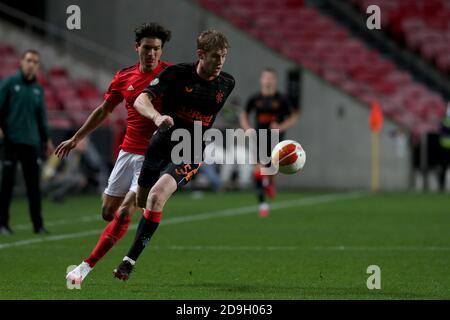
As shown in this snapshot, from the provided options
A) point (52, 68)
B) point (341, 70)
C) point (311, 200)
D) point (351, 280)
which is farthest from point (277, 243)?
point (341, 70)

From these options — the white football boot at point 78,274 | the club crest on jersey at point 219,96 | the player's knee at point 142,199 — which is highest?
the club crest on jersey at point 219,96

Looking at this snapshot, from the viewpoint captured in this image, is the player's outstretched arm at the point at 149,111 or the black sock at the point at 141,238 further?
the black sock at the point at 141,238

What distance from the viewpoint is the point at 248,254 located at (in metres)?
11.0

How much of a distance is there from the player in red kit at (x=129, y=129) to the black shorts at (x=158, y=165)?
0.34 m

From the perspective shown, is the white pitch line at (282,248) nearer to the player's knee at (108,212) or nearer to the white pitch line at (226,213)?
the white pitch line at (226,213)

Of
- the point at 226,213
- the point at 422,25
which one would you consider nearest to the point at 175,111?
the point at 226,213

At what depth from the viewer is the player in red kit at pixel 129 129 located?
8633mm

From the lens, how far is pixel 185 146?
27.9 feet

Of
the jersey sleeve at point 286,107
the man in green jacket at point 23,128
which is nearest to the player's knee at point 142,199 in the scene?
the man in green jacket at point 23,128

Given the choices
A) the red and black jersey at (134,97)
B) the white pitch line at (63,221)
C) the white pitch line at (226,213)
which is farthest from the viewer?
the white pitch line at (63,221)

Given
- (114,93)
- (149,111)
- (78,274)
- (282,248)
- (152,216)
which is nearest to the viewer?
(149,111)

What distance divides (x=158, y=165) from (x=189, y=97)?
598 mm

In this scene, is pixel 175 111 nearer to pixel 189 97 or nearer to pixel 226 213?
pixel 189 97

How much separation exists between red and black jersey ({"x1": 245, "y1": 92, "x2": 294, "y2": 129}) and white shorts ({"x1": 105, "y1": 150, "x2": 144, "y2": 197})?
897 cm
